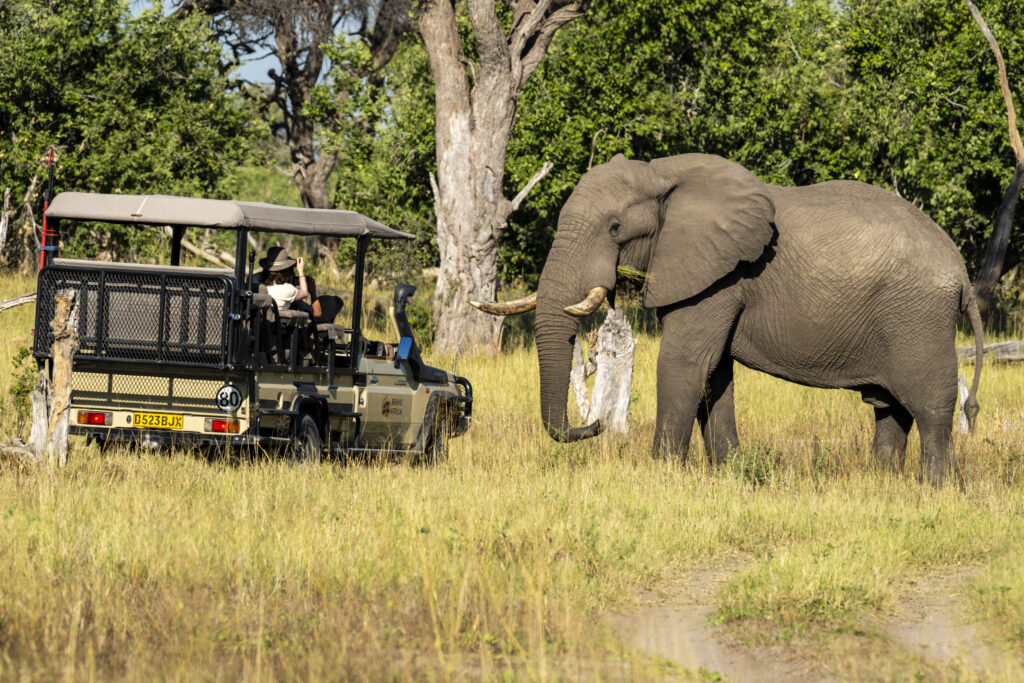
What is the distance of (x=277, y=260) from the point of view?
10.8m

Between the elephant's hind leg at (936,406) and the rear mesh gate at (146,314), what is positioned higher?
the rear mesh gate at (146,314)

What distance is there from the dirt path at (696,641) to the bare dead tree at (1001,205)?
14651 mm

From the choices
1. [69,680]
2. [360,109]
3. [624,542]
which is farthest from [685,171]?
[360,109]

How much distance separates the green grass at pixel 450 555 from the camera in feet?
19.9

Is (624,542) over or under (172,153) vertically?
under

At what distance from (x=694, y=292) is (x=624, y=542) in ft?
9.17

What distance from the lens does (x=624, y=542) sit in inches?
320

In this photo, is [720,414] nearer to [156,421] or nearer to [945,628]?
[945,628]

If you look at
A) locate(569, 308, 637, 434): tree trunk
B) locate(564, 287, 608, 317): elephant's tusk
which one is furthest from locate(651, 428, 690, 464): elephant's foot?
locate(569, 308, 637, 434): tree trunk

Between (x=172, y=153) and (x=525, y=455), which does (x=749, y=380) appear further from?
(x=172, y=153)

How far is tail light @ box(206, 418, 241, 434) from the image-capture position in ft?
31.4

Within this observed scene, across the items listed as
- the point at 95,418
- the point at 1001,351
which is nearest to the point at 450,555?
the point at 95,418

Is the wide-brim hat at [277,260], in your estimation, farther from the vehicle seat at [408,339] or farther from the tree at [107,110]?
the tree at [107,110]

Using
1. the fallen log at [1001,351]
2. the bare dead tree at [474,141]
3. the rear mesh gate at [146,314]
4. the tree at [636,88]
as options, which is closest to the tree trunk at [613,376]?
the rear mesh gate at [146,314]
